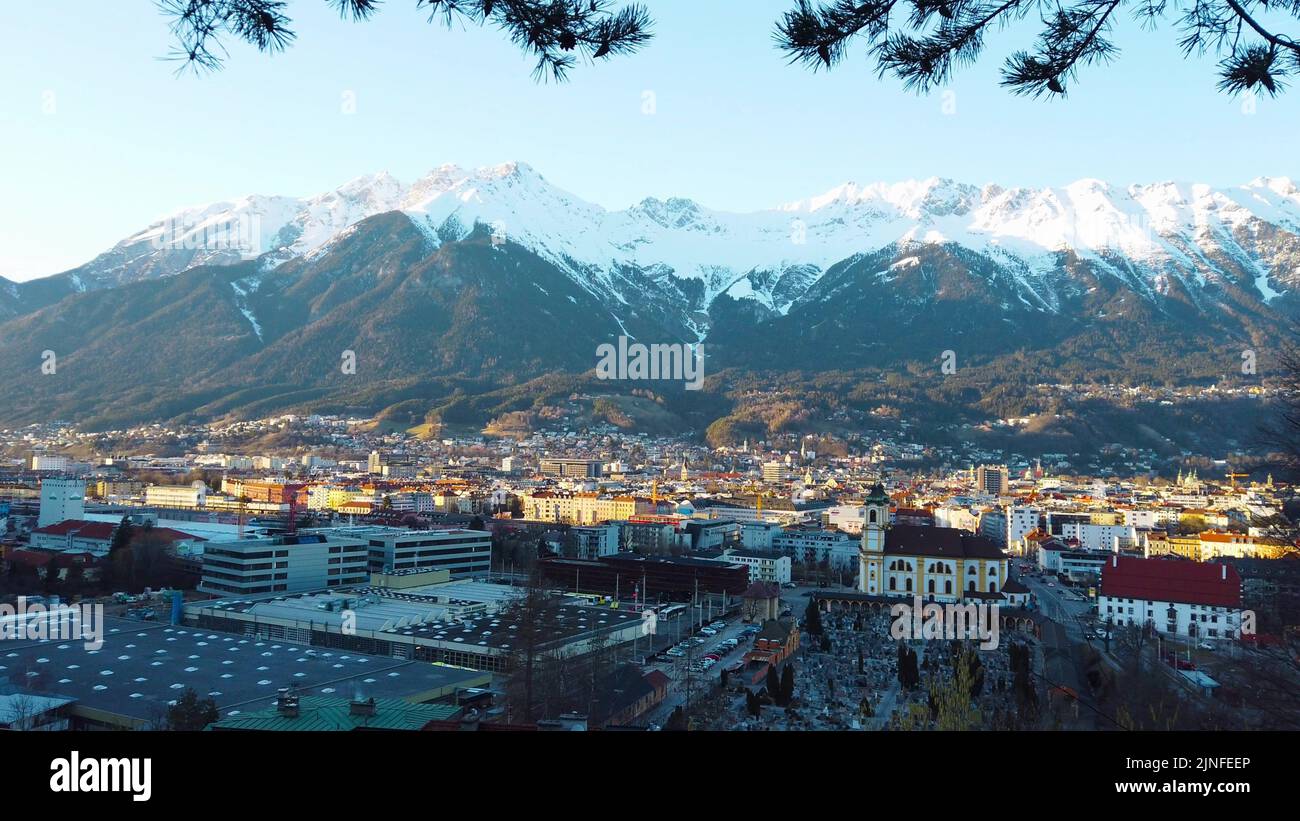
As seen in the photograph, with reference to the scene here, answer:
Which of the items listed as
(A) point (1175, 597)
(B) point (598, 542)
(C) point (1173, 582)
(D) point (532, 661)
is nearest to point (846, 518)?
(B) point (598, 542)

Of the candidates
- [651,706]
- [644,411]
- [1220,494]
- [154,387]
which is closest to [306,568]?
[651,706]

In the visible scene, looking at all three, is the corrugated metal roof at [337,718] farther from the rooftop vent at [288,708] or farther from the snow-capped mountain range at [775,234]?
the snow-capped mountain range at [775,234]

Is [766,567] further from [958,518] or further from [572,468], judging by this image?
[572,468]

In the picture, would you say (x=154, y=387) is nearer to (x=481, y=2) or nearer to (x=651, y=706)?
(x=651, y=706)

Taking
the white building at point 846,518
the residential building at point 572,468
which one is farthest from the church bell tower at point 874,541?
the residential building at point 572,468

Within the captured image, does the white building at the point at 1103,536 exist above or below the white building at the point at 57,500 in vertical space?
below

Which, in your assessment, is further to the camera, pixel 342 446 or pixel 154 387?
pixel 154 387

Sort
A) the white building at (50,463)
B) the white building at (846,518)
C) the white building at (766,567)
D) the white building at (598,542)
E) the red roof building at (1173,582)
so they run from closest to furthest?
the red roof building at (1173,582) < the white building at (766,567) < the white building at (598,542) < the white building at (846,518) < the white building at (50,463)
